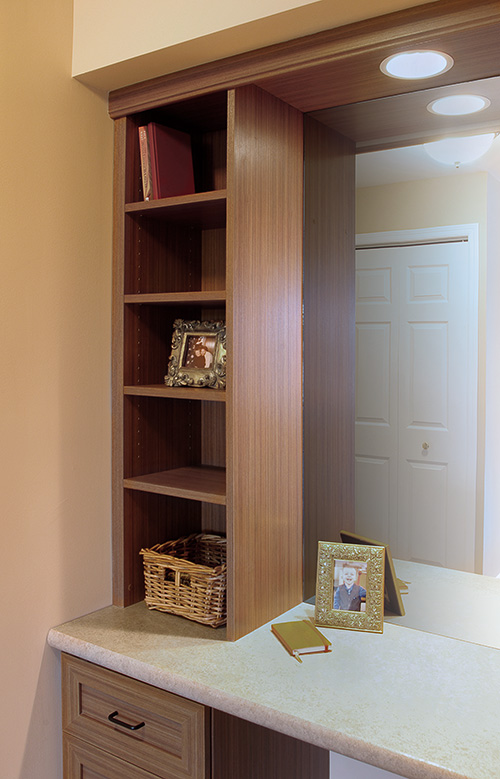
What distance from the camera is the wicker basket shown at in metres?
1.68

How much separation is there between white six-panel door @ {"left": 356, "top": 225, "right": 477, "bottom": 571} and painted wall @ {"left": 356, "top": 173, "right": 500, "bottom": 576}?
0.03m

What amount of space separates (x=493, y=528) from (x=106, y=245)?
1266 mm

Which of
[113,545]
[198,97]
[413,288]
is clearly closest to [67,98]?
[198,97]

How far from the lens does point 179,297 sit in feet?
5.55

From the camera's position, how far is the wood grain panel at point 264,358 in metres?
1.57

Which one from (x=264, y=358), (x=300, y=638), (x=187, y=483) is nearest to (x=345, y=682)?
(x=300, y=638)

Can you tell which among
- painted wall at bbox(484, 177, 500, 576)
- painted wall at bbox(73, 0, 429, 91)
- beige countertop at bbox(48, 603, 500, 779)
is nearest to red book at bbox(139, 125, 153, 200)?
painted wall at bbox(73, 0, 429, 91)

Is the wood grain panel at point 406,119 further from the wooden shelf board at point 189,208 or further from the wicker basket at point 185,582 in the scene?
the wicker basket at point 185,582

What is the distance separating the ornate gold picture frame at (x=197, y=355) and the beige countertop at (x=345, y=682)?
66 centimetres

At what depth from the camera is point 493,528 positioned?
153 cm

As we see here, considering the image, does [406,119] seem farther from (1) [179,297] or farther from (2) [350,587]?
(2) [350,587]

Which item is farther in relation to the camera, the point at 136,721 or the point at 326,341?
the point at 326,341

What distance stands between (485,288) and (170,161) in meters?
0.93

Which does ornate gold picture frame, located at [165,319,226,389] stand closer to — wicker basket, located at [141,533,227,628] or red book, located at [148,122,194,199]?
red book, located at [148,122,194,199]
